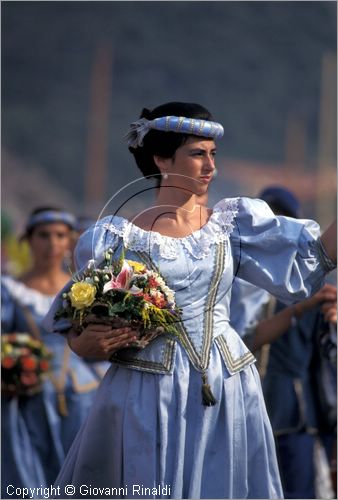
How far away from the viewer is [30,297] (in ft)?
23.0

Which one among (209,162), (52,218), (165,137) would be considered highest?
(52,218)

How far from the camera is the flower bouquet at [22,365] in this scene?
6.68 metres

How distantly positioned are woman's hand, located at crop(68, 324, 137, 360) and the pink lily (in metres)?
0.15

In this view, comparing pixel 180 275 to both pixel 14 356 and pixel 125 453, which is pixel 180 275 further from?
pixel 14 356

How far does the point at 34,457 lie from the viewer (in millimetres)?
6742

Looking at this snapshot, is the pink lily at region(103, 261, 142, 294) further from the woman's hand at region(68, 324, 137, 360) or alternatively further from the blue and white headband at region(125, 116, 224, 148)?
the blue and white headband at region(125, 116, 224, 148)

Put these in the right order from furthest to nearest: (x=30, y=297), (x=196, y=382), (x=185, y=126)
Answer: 1. (x=30, y=297)
2. (x=185, y=126)
3. (x=196, y=382)

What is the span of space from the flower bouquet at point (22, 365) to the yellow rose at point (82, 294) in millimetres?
2746

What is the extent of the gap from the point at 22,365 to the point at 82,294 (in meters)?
2.81

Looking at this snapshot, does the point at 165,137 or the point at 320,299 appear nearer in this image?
the point at 165,137

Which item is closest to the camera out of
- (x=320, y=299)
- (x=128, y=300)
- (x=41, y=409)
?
(x=128, y=300)

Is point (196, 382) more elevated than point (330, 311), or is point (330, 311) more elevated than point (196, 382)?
point (330, 311)

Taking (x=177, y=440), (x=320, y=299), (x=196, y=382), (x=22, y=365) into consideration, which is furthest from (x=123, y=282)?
(x=22, y=365)

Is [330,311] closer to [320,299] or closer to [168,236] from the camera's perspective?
[320,299]
